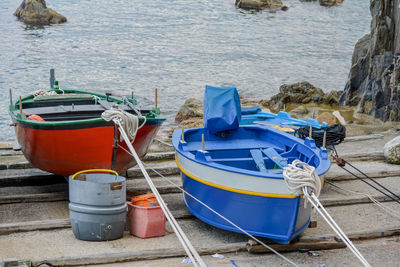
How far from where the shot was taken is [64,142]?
8938 millimetres

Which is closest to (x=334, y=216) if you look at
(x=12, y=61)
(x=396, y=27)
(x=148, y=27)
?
(x=396, y=27)

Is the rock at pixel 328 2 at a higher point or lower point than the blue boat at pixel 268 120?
higher

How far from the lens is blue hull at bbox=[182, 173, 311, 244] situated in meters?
7.42

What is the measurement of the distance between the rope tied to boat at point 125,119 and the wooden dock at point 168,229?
1474 mm

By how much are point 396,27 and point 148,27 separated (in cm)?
3838

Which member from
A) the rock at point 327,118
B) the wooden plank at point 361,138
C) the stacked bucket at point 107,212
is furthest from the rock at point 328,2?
the stacked bucket at point 107,212

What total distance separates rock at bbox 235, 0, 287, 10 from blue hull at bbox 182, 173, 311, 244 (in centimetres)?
6222

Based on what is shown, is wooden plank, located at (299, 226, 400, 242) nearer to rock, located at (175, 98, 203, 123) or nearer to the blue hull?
the blue hull

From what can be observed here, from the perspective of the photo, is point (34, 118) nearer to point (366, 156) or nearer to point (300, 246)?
point (300, 246)

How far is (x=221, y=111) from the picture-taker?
9938 millimetres

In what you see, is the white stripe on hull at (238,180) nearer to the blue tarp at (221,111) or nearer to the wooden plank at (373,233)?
the wooden plank at (373,233)

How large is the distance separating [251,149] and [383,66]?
34.8 feet

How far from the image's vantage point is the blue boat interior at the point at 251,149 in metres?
8.76

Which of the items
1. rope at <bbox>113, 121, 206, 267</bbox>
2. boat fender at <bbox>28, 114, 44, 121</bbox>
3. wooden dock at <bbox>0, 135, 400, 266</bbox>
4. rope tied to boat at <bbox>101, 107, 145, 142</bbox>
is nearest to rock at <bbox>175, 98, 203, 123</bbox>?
wooden dock at <bbox>0, 135, 400, 266</bbox>
